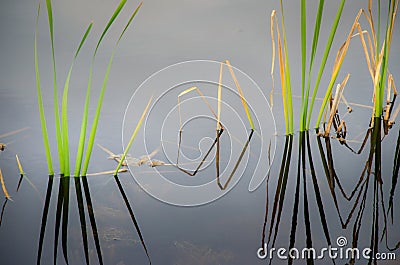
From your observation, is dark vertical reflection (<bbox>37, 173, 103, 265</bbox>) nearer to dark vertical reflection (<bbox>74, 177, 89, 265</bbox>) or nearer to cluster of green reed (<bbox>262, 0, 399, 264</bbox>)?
dark vertical reflection (<bbox>74, 177, 89, 265</bbox>)

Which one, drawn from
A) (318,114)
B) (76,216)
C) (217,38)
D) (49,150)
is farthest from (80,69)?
(318,114)

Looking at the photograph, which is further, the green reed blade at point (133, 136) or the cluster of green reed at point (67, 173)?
the green reed blade at point (133, 136)

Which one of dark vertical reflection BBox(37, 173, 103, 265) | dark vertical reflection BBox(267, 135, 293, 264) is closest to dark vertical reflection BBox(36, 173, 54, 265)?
dark vertical reflection BBox(37, 173, 103, 265)

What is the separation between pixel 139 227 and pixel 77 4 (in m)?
0.78

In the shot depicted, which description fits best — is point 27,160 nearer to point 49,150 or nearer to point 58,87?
point 49,150

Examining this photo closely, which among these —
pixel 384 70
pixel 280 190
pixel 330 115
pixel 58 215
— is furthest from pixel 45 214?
pixel 384 70

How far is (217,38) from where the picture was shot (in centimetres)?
144

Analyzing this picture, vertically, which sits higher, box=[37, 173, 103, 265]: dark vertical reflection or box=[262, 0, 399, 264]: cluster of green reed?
box=[262, 0, 399, 264]: cluster of green reed

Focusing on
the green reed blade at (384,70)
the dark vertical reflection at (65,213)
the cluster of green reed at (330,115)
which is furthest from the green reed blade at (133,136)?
the green reed blade at (384,70)

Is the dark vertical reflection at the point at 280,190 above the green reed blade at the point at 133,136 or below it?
below

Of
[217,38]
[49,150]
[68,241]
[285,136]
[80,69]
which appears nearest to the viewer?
[68,241]

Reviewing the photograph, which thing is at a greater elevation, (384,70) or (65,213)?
(384,70)

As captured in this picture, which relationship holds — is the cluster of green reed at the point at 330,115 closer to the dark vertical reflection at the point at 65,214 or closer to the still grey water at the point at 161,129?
the still grey water at the point at 161,129

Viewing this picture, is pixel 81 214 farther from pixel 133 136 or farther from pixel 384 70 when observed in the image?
pixel 384 70
